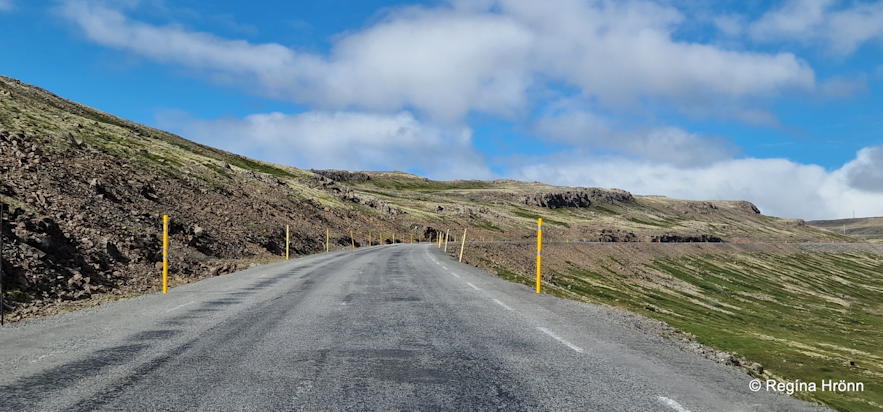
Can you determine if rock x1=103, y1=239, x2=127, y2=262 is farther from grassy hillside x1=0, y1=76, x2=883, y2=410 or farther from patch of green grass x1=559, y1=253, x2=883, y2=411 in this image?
patch of green grass x1=559, y1=253, x2=883, y2=411

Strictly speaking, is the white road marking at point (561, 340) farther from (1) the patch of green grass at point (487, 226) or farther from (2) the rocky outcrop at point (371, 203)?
(1) the patch of green grass at point (487, 226)

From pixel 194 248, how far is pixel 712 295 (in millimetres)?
54965

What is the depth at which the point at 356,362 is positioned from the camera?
250 inches

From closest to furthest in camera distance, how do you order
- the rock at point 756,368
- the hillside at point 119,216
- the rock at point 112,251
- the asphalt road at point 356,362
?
1. the asphalt road at point 356,362
2. the rock at point 756,368
3. the hillside at point 119,216
4. the rock at point 112,251

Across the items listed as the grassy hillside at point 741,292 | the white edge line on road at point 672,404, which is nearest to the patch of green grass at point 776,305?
the grassy hillside at point 741,292

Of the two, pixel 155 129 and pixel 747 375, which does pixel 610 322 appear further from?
pixel 155 129

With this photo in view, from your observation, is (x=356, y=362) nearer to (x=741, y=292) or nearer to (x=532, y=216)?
(x=741, y=292)

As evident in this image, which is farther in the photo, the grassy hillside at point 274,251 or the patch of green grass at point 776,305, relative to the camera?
the grassy hillside at point 274,251

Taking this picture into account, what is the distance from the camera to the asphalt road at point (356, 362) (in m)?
4.97

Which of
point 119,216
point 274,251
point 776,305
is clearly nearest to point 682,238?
point 776,305

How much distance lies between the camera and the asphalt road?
16.3 ft

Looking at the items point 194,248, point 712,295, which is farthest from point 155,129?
point 712,295

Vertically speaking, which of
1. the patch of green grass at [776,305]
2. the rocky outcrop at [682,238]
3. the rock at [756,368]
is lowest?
the patch of green grass at [776,305]

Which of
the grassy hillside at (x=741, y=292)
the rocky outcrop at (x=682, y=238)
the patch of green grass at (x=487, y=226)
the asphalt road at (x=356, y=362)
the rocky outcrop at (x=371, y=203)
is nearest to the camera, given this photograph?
the asphalt road at (x=356, y=362)
